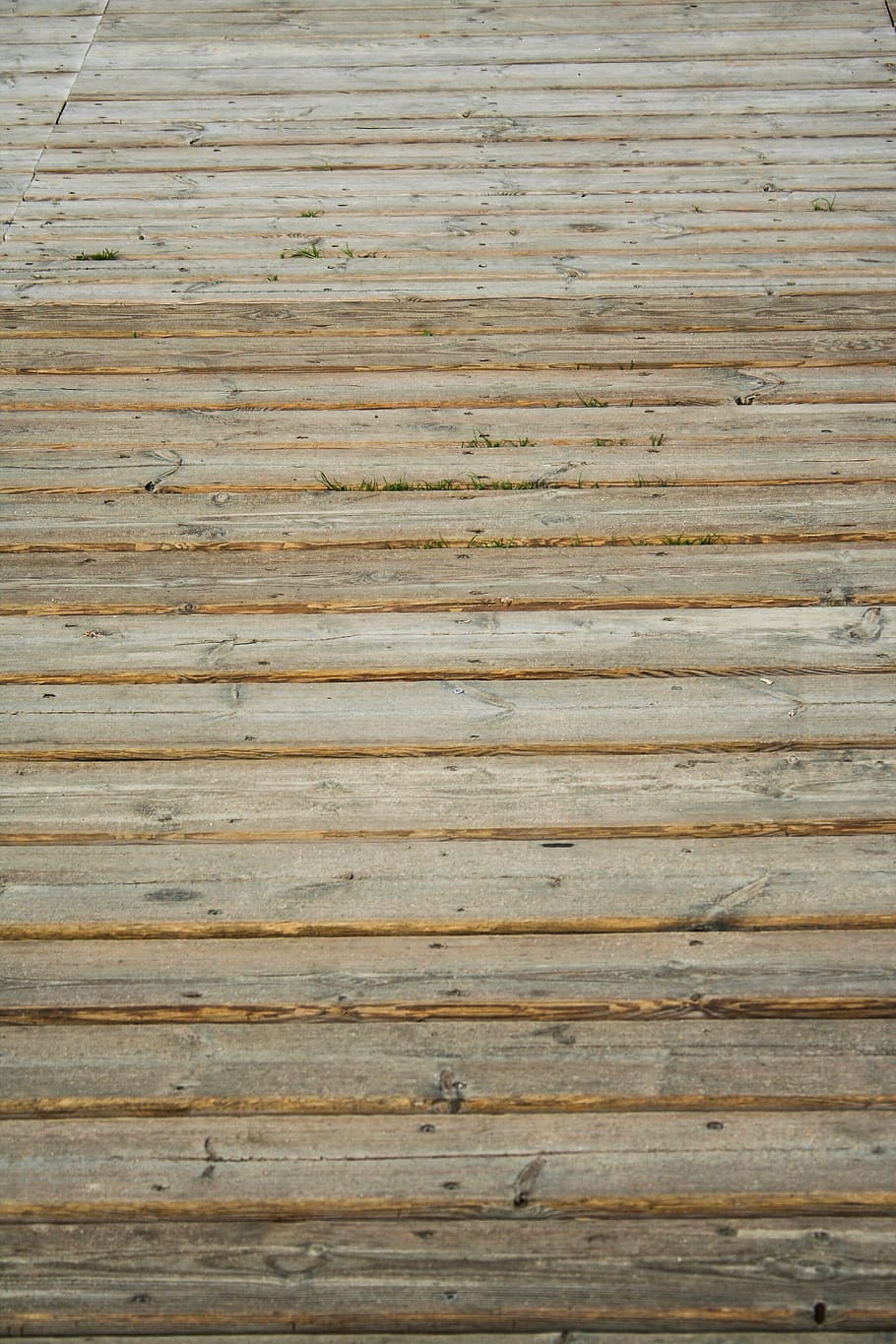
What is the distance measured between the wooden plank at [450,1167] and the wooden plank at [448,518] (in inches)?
42.2

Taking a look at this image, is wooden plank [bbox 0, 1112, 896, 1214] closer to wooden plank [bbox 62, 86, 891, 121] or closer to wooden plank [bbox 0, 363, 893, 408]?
wooden plank [bbox 0, 363, 893, 408]

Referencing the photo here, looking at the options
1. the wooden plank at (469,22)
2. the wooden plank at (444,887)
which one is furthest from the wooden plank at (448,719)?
the wooden plank at (469,22)

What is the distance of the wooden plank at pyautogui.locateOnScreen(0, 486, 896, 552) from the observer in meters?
2.31

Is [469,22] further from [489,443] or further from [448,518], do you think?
[448,518]

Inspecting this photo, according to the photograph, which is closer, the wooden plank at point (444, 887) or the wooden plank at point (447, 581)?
the wooden plank at point (444, 887)

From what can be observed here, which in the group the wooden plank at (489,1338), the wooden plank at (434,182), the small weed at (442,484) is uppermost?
the wooden plank at (434,182)

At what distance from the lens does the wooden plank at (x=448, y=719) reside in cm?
194

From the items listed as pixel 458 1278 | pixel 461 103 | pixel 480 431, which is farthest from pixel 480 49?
pixel 458 1278

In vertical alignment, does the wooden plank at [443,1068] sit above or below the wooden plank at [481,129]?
below

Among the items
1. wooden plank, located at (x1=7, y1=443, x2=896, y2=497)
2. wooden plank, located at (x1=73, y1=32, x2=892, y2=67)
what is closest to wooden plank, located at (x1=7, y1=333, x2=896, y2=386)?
wooden plank, located at (x1=7, y1=443, x2=896, y2=497)

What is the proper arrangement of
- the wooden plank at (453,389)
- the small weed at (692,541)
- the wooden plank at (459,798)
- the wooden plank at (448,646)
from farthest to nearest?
the wooden plank at (453,389)
the small weed at (692,541)
the wooden plank at (448,646)
the wooden plank at (459,798)

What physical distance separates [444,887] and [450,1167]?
383 mm

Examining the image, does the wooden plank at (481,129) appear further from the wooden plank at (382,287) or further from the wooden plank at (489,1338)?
the wooden plank at (489,1338)

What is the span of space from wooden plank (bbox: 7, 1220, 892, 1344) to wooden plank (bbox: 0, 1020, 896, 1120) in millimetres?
137
